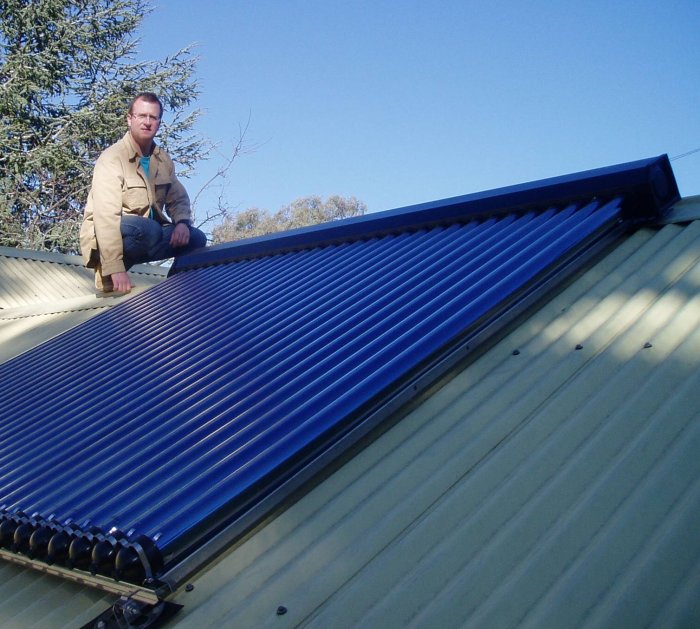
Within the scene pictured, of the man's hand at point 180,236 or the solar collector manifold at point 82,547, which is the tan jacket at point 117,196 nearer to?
the man's hand at point 180,236

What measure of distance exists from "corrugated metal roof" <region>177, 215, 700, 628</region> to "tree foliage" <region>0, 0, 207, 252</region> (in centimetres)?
2123

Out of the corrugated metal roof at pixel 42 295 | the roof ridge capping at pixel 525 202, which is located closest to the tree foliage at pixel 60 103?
the corrugated metal roof at pixel 42 295

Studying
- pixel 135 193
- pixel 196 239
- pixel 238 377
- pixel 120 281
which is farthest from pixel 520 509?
pixel 196 239

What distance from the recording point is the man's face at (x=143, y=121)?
6664 millimetres

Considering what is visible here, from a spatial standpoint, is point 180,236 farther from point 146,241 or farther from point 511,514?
point 511,514

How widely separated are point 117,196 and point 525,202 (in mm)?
3565

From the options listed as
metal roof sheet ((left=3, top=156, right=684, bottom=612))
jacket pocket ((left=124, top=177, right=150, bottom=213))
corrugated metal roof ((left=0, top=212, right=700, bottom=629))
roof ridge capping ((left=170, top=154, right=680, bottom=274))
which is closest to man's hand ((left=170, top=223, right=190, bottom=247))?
jacket pocket ((left=124, top=177, right=150, bottom=213))

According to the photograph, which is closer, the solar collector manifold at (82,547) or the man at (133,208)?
the solar collector manifold at (82,547)

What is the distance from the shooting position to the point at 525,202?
185 inches

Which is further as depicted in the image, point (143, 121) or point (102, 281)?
point (102, 281)

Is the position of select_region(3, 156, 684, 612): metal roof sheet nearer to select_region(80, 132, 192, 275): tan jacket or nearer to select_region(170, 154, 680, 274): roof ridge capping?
select_region(170, 154, 680, 274): roof ridge capping

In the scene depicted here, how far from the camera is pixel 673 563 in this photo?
1.98 metres

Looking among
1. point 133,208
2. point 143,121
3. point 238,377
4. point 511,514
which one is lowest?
point 511,514

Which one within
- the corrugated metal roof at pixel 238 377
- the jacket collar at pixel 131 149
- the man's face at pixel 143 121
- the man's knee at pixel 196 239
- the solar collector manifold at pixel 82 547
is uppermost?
the man's face at pixel 143 121
